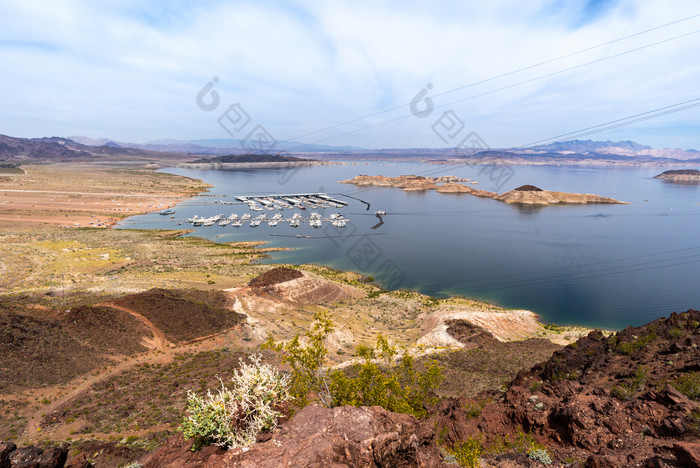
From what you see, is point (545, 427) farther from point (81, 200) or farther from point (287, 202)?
point (81, 200)

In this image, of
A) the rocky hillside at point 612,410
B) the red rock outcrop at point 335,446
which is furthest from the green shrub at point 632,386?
the red rock outcrop at point 335,446

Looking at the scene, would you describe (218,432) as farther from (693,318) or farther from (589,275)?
(589,275)

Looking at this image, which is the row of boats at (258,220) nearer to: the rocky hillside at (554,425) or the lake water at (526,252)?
the lake water at (526,252)

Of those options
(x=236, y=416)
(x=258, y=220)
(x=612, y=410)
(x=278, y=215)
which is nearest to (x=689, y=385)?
(x=612, y=410)

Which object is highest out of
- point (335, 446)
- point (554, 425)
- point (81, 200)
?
point (335, 446)

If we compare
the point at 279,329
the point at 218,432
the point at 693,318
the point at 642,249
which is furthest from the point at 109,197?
the point at 642,249
